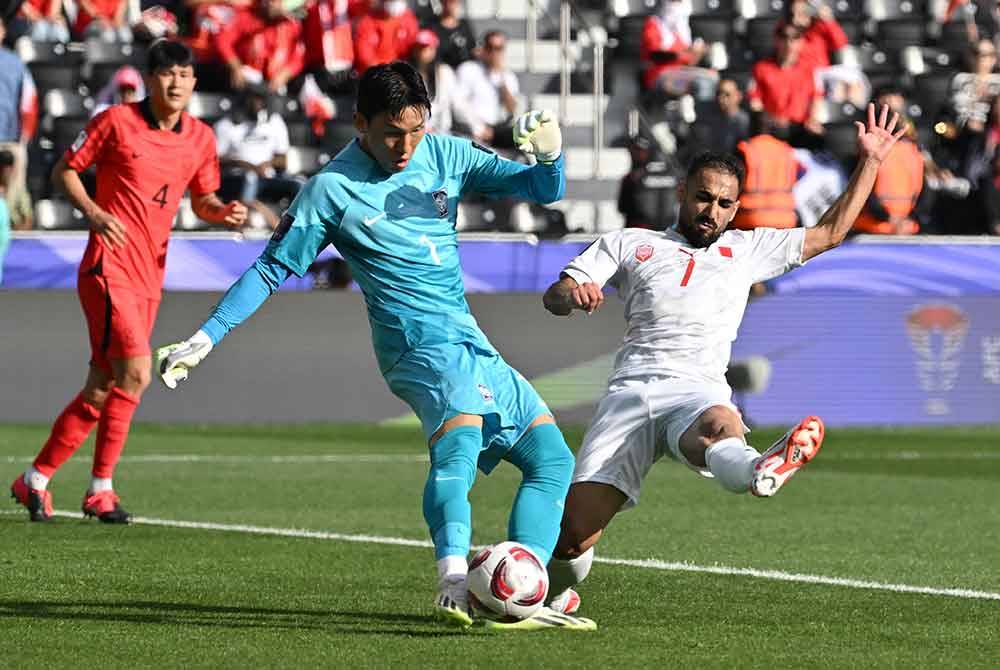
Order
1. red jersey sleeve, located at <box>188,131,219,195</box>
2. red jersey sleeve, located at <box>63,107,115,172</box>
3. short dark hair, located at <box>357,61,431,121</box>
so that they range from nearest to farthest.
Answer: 1. short dark hair, located at <box>357,61,431,121</box>
2. red jersey sleeve, located at <box>63,107,115,172</box>
3. red jersey sleeve, located at <box>188,131,219,195</box>

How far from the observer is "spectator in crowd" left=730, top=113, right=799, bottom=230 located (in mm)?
18281

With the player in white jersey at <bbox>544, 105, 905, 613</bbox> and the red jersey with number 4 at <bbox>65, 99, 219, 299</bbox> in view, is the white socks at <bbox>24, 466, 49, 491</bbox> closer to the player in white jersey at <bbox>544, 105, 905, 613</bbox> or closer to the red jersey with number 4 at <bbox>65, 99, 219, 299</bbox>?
the red jersey with number 4 at <bbox>65, 99, 219, 299</bbox>

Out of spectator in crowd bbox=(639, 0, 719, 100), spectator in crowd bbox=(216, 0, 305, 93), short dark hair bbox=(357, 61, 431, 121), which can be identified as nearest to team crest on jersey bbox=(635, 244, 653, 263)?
short dark hair bbox=(357, 61, 431, 121)

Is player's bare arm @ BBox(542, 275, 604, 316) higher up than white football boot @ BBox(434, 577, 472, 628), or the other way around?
player's bare arm @ BBox(542, 275, 604, 316)

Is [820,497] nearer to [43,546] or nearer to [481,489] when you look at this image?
[481,489]

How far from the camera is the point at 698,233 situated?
757 centimetres

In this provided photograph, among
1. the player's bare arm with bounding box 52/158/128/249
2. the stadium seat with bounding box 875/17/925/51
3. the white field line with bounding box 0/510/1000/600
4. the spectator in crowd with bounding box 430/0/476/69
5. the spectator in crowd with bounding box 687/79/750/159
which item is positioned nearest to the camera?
the white field line with bounding box 0/510/1000/600

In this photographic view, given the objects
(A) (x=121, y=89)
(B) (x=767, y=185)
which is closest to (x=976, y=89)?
(B) (x=767, y=185)

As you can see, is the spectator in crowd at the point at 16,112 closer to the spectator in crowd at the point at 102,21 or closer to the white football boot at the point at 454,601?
Answer: the spectator in crowd at the point at 102,21

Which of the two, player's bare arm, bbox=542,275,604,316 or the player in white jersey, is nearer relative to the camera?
player's bare arm, bbox=542,275,604,316

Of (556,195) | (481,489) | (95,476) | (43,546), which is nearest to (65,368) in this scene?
(481,489)

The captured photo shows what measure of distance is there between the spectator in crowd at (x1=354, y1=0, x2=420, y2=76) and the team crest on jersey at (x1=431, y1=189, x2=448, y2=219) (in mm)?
13702

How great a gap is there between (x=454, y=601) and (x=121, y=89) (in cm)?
1332

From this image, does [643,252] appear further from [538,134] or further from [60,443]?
[60,443]
